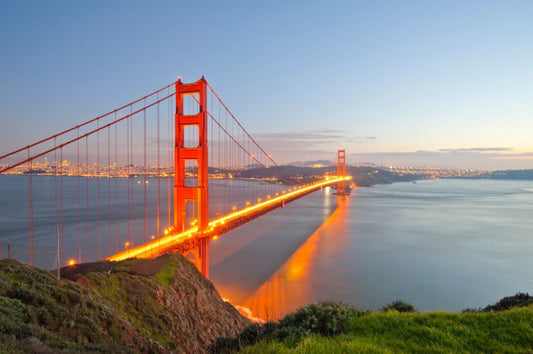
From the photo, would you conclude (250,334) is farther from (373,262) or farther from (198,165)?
(373,262)

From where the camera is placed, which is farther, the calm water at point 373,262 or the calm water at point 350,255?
the calm water at point 350,255

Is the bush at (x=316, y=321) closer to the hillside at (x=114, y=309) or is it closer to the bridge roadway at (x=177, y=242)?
the hillside at (x=114, y=309)

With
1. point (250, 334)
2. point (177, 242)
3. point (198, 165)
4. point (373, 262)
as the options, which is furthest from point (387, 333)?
point (373, 262)

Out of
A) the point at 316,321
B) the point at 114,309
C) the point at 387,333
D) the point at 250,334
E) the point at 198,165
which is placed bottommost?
the point at 114,309

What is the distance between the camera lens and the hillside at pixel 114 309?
16.1ft

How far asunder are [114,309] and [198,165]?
36.5 ft

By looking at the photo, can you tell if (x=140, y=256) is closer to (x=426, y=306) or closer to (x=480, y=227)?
(x=426, y=306)

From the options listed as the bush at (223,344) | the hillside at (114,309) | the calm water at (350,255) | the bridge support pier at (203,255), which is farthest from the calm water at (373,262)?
the hillside at (114,309)

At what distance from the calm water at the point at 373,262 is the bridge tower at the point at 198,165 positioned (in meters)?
2.97

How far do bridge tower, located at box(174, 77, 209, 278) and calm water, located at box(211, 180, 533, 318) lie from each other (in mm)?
2965

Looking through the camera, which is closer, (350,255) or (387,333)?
(387,333)

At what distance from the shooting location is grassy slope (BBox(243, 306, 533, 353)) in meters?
3.68

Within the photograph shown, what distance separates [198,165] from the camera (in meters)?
18.5

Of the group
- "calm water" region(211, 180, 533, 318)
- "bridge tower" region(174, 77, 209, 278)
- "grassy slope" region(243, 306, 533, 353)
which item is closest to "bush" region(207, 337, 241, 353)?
"grassy slope" region(243, 306, 533, 353)
